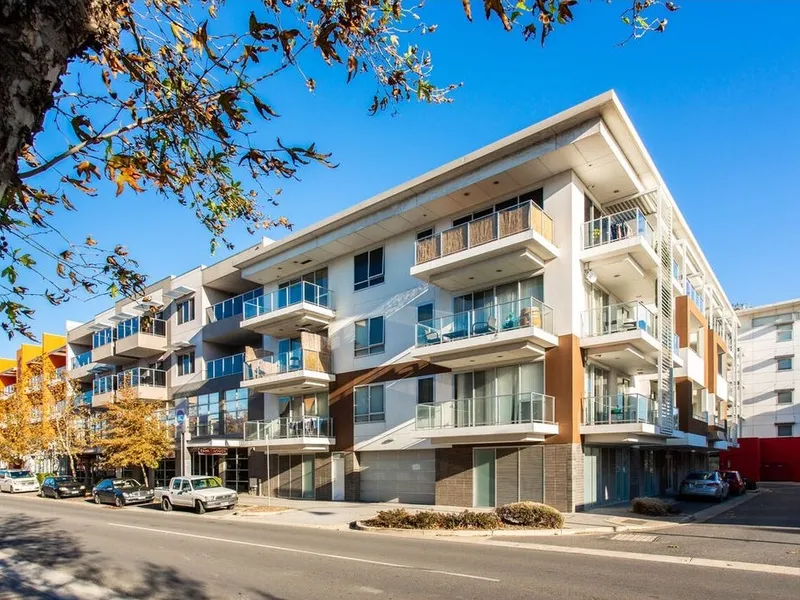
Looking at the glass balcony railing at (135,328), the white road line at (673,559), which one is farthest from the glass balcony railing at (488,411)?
the glass balcony railing at (135,328)

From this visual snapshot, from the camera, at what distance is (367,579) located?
10.5 metres

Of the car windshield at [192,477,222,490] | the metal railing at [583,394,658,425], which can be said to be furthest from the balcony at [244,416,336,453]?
the metal railing at [583,394,658,425]

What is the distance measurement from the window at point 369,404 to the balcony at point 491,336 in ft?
13.6

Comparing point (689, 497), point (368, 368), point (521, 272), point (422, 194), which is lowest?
point (689, 497)

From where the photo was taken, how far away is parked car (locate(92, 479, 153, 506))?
2973 centimetres

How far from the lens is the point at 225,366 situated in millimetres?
36312

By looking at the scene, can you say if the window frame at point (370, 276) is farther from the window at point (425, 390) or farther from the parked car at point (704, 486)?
the parked car at point (704, 486)

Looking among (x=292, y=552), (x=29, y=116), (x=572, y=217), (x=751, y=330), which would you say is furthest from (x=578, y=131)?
(x=751, y=330)

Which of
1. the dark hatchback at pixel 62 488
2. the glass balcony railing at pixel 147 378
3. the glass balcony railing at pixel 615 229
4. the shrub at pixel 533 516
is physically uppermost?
the glass balcony railing at pixel 615 229

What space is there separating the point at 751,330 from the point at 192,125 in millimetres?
62742

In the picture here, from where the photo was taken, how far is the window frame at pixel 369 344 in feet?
90.2

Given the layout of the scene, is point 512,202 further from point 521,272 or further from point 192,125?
point 192,125

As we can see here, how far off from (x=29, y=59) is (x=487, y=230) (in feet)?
66.3

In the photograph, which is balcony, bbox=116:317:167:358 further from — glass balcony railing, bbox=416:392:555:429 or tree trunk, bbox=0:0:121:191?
tree trunk, bbox=0:0:121:191
